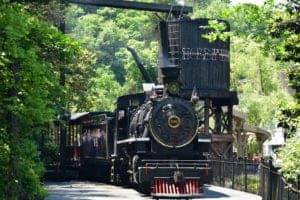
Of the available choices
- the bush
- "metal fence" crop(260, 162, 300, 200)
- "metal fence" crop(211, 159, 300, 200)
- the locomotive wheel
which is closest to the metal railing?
"metal fence" crop(211, 159, 300, 200)

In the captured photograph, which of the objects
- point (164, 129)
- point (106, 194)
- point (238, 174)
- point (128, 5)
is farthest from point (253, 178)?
point (128, 5)

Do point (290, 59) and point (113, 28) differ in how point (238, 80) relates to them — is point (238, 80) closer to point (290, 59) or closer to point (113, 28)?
point (290, 59)

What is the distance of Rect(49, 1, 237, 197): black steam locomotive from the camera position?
2180cm

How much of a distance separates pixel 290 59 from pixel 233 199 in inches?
472

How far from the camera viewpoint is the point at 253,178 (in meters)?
28.6

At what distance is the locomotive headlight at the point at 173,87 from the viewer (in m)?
23.0

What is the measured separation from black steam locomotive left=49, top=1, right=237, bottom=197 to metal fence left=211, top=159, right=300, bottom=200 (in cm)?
254

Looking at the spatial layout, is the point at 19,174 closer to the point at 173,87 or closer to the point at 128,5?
the point at 173,87

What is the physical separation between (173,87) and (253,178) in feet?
24.2

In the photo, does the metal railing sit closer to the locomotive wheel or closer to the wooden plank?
the locomotive wheel

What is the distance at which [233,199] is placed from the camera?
24.3m

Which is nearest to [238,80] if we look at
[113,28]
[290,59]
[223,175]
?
[223,175]

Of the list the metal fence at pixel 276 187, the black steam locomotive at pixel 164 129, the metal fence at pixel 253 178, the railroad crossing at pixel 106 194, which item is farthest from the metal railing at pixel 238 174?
the metal fence at pixel 276 187

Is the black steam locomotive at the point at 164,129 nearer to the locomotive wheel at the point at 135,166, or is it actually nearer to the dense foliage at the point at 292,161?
the locomotive wheel at the point at 135,166
